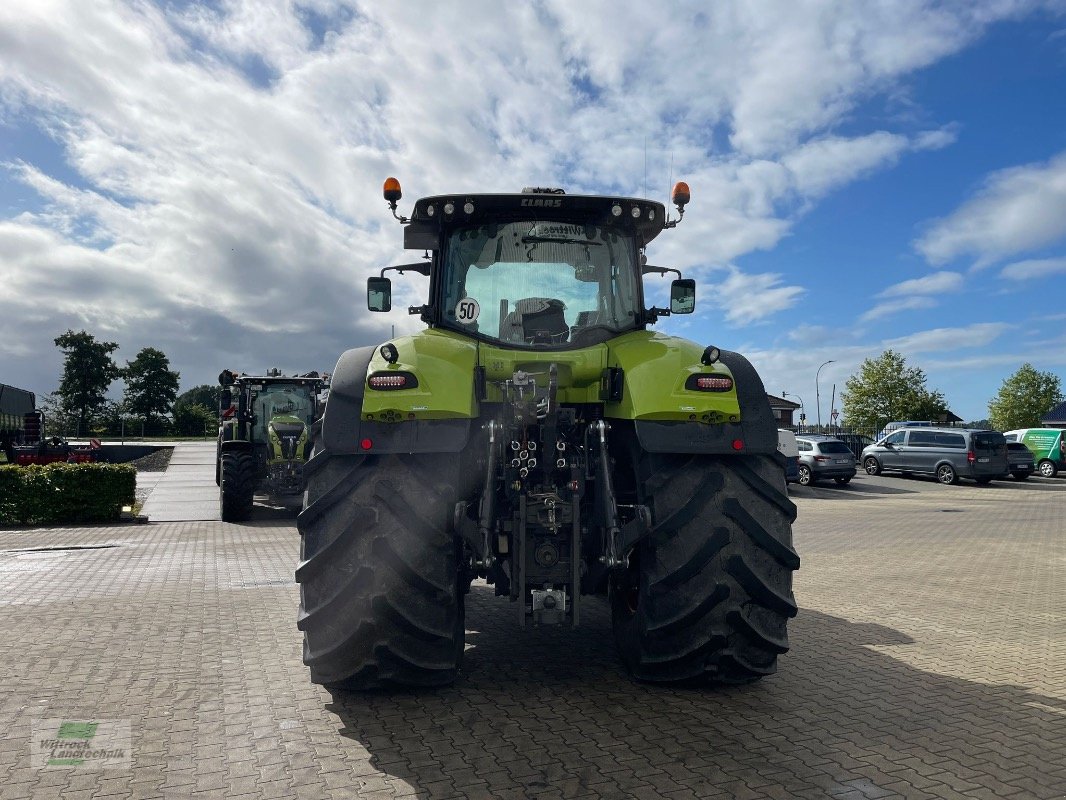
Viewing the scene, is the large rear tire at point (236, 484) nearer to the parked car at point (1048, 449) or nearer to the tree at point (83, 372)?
the parked car at point (1048, 449)

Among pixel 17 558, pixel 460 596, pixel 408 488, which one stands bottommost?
pixel 17 558

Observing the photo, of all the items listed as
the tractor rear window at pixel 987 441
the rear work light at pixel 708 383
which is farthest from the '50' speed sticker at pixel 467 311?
the tractor rear window at pixel 987 441

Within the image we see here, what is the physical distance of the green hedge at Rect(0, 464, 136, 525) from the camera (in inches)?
597

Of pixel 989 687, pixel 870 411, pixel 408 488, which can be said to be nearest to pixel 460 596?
pixel 408 488

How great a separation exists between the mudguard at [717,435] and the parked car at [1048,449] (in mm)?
30738

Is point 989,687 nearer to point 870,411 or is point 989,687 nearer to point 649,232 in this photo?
point 649,232

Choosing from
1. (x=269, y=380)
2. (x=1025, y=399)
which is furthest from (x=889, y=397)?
(x=269, y=380)

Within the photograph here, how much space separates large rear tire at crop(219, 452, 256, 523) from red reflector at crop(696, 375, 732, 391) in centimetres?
1241

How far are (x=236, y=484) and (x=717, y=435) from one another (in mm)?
12567

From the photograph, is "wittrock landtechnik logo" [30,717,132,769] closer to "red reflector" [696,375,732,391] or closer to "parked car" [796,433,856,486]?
"red reflector" [696,375,732,391]

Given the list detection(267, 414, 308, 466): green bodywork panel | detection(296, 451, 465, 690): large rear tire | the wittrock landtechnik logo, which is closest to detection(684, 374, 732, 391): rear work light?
detection(296, 451, 465, 690): large rear tire

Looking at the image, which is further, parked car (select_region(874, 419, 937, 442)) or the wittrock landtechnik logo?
parked car (select_region(874, 419, 937, 442))

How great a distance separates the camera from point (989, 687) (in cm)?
507

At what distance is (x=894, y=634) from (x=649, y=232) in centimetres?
380
